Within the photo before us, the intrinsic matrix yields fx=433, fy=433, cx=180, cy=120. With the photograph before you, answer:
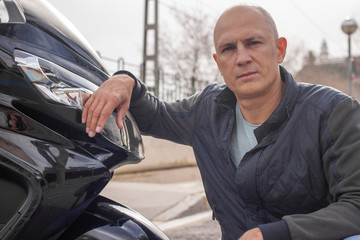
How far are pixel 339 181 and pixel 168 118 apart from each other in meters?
0.80

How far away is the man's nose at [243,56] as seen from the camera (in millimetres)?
1689

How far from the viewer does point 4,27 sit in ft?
3.92

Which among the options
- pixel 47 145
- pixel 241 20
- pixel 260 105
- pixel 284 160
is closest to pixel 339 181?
pixel 284 160

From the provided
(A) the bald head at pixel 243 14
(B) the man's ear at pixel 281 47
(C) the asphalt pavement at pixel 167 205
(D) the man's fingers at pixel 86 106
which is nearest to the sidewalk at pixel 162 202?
(C) the asphalt pavement at pixel 167 205

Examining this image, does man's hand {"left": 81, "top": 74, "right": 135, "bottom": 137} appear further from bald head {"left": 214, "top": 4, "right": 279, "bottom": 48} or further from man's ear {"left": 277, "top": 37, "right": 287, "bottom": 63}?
man's ear {"left": 277, "top": 37, "right": 287, "bottom": 63}

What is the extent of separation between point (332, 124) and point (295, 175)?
222mm

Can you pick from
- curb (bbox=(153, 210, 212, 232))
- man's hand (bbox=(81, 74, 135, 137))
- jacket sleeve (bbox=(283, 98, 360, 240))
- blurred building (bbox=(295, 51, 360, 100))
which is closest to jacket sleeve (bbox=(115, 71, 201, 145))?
man's hand (bbox=(81, 74, 135, 137))

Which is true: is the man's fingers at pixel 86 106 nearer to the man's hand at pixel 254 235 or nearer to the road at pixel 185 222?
the man's hand at pixel 254 235

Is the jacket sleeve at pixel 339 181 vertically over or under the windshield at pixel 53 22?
under

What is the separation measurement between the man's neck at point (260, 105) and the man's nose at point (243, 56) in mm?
166

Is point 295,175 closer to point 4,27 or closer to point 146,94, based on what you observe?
point 146,94

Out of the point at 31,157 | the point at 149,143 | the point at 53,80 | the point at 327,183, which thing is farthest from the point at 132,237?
the point at 149,143

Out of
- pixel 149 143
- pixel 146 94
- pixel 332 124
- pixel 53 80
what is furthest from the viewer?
pixel 149 143

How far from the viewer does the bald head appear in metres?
1.73
